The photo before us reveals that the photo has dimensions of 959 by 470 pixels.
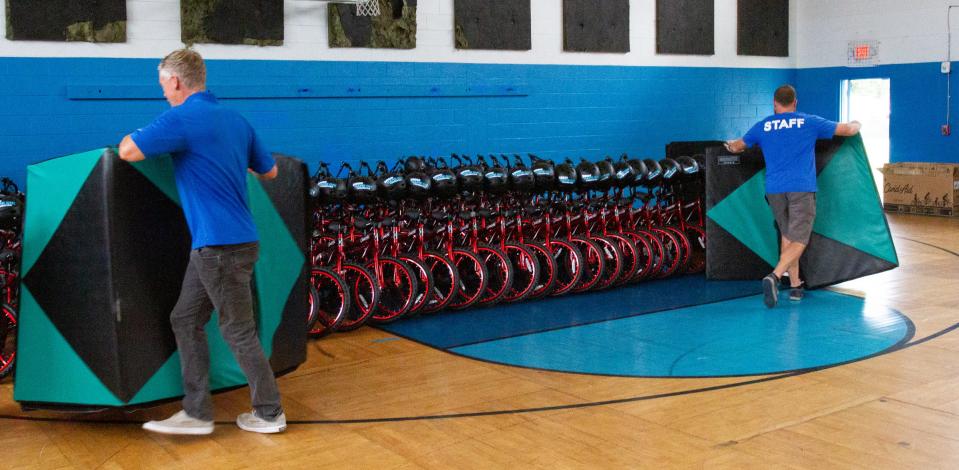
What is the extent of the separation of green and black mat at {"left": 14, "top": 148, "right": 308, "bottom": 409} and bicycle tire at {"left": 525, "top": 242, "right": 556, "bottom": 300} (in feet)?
11.9

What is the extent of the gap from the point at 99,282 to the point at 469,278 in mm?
3583

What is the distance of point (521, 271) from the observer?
25.9 ft

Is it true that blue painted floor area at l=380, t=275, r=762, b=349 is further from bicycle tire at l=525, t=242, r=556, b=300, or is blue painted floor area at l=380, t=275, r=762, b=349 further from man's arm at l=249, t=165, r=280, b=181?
man's arm at l=249, t=165, r=280, b=181

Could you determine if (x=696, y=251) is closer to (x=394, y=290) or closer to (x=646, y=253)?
(x=646, y=253)

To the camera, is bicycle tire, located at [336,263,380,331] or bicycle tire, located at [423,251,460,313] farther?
bicycle tire, located at [423,251,460,313]

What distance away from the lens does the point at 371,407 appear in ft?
16.6

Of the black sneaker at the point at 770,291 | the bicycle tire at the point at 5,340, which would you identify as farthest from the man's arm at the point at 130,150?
the black sneaker at the point at 770,291

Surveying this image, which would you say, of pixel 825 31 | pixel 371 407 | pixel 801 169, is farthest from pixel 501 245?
pixel 825 31

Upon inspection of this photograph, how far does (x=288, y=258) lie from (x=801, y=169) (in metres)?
4.09

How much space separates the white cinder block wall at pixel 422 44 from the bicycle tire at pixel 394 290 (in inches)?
125

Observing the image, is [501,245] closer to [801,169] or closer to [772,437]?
[801,169]

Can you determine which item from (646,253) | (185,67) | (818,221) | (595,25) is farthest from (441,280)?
(595,25)

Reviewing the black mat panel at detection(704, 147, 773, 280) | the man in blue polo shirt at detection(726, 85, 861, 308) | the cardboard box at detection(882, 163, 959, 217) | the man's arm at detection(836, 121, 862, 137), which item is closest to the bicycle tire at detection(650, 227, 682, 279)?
the black mat panel at detection(704, 147, 773, 280)

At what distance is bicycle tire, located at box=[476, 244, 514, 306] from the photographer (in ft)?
24.8
